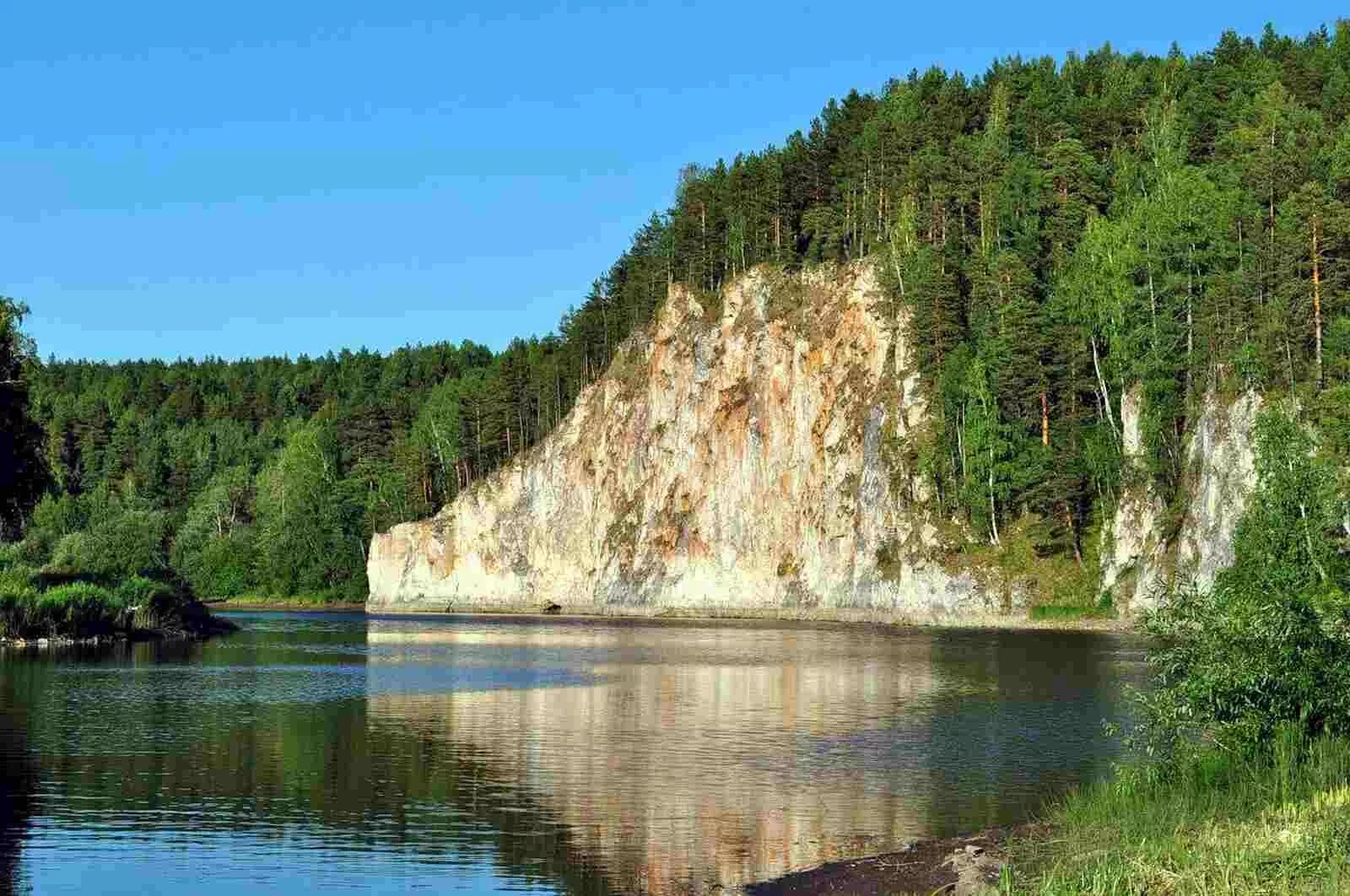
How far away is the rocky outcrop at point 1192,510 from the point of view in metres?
86.3

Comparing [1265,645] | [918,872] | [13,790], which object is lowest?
[13,790]

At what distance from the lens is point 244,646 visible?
82.8 meters

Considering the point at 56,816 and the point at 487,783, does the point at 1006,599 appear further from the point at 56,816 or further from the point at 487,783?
the point at 56,816

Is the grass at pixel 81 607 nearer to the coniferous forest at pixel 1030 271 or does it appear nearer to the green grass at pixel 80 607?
the green grass at pixel 80 607

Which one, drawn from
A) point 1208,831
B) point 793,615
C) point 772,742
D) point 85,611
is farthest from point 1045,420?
point 1208,831

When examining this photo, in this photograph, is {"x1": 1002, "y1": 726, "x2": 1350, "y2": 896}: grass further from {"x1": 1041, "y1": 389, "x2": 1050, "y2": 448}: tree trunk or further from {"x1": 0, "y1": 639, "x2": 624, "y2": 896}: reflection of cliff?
{"x1": 1041, "y1": 389, "x2": 1050, "y2": 448}: tree trunk

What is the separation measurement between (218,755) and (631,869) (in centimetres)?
1595

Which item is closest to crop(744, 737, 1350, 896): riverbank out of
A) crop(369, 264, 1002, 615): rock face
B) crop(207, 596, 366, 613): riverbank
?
crop(369, 264, 1002, 615): rock face

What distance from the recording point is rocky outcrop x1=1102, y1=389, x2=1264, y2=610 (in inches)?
3398

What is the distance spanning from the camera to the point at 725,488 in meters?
130

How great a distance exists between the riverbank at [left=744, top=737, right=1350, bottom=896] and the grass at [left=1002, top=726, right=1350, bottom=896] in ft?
0.09

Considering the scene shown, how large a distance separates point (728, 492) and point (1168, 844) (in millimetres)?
111171

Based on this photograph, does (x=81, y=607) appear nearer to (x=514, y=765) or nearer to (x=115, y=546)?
(x=514, y=765)

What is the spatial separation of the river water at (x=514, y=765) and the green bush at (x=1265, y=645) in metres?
4.17
